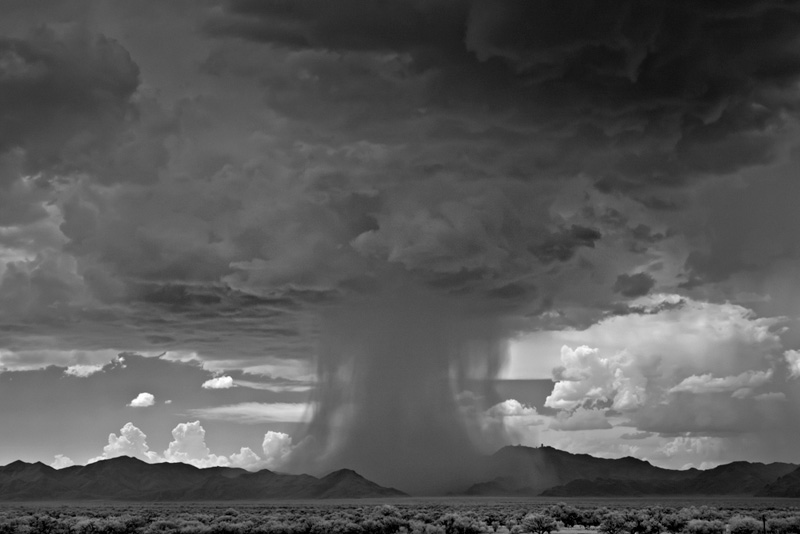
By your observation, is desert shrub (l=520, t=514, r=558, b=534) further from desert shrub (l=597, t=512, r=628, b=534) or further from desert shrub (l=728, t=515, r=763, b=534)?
desert shrub (l=728, t=515, r=763, b=534)

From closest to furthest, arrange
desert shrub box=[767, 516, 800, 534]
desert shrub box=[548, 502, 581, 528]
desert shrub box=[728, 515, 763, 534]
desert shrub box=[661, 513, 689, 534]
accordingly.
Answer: desert shrub box=[728, 515, 763, 534] < desert shrub box=[767, 516, 800, 534] < desert shrub box=[661, 513, 689, 534] < desert shrub box=[548, 502, 581, 528]

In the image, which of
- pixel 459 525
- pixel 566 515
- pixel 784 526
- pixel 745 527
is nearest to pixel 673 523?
pixel 745 527

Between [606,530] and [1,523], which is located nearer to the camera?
[606,530]

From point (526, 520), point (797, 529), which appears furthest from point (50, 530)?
point (797, 529)

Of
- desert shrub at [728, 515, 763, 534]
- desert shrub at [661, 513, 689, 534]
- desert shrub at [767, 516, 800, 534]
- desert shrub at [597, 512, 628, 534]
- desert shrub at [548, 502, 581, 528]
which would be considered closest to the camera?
desert shrub at [728, 515, 763, 534]

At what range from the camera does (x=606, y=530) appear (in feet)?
230

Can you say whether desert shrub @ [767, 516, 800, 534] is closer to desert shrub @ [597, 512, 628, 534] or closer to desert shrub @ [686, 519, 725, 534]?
desert shrub @ [686, 519, 725, 534]

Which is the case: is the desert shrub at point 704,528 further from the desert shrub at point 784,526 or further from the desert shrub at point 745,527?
the desert shrub at point 784,526

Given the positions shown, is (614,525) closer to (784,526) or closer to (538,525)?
(538,525)

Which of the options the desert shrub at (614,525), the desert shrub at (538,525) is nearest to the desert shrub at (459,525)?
the desert shrub at (538,525)

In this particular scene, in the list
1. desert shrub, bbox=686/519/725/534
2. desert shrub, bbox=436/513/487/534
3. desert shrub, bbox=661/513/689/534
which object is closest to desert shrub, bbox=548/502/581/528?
desert shrub, bbox=661/513/689/534

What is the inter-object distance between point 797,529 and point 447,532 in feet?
95.2

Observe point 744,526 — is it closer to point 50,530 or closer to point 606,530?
point 606,530

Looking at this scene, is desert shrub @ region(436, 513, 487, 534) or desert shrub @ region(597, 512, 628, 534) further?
desert shrub @ region(436, 513, 487, 534)
